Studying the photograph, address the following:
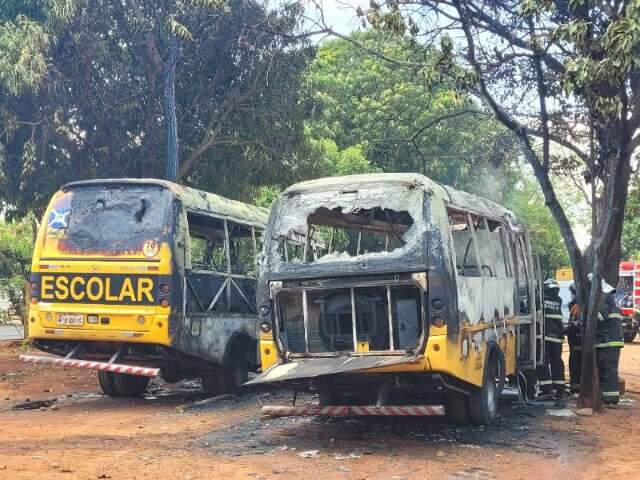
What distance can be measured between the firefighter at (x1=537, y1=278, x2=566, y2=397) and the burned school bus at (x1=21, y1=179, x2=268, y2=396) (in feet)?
13.6

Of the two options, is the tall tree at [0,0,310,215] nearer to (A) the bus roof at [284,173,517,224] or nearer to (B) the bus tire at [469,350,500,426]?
(A) the bus roof at [284,173,517,224]

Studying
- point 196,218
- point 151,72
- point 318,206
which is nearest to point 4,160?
point 151,72

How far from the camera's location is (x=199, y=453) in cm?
696

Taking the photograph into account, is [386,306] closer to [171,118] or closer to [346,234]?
[346,234]

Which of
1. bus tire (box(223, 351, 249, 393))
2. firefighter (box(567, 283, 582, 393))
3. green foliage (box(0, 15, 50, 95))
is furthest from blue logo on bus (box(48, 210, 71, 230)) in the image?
firefighter (box(567, 283, 582, 393))

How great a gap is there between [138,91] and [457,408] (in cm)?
1042

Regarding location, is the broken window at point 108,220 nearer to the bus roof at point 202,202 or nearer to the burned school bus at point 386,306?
the bus roof at point 202,202

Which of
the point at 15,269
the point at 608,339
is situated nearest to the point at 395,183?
the point at 608,339

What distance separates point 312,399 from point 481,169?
556 inches

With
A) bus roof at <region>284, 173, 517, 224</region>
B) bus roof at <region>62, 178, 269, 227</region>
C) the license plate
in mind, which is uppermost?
bus roof at <region>62, 178, 269, 227</region>

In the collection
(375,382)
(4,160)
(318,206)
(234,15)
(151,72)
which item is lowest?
(375,382)

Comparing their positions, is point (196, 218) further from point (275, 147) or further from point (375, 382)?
point (275, 147)

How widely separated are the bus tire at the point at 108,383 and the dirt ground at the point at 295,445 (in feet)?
1.72

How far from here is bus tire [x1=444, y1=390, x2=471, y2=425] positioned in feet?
25.7
